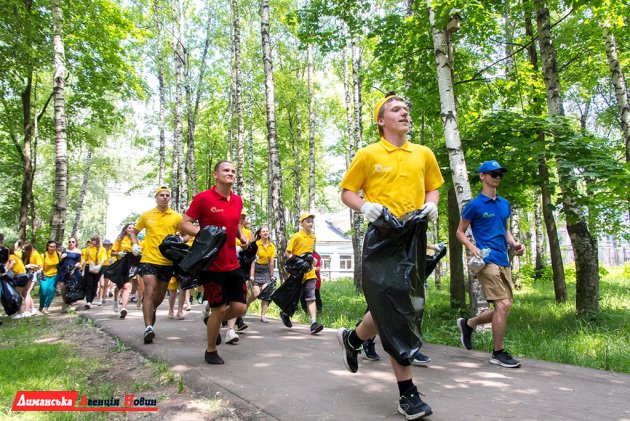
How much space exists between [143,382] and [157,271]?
236 centimetres

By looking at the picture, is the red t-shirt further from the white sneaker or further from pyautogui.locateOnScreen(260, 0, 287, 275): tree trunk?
pyautogui.locateOnScreen(260, 0, 287, 275): tree trunk

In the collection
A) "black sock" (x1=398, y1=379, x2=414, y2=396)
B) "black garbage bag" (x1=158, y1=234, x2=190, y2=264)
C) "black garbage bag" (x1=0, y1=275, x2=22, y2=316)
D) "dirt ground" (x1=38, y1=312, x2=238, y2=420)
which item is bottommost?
"dirt ground" (x1=38, y1=312, x2=238, y2=420)

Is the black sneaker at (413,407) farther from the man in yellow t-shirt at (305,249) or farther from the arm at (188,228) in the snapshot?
the man in yellow t-shirt at (305,249)

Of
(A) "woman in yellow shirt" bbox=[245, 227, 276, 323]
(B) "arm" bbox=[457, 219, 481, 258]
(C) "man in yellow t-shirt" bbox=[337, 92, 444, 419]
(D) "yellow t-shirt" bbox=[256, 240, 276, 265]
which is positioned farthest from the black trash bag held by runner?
(C) "man in yellow t-shirt" bbox=[337, 92, 444, 419]

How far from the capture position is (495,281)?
476cm

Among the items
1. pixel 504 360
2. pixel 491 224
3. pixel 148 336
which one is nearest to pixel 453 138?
pixel 491 224

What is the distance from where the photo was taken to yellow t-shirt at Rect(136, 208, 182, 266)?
21.1 ft

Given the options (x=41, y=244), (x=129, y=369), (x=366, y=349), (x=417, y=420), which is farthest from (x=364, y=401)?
(x=41, y=244)

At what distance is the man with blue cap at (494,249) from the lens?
4699 mm

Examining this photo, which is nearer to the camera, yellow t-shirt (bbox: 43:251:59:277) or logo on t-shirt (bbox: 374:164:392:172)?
logo on t-shirt (bbox: 374:164:392:172)

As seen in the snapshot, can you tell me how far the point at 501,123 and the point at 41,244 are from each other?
929 inches

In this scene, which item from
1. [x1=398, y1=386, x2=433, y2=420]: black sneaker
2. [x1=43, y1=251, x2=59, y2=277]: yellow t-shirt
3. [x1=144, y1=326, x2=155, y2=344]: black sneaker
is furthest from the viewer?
[x1=43, y1=251, x2=59, y2=277]: yellow t-shirt

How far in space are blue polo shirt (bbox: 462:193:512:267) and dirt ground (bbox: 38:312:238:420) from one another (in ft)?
10.8

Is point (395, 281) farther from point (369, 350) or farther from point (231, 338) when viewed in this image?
point (231, 338)
